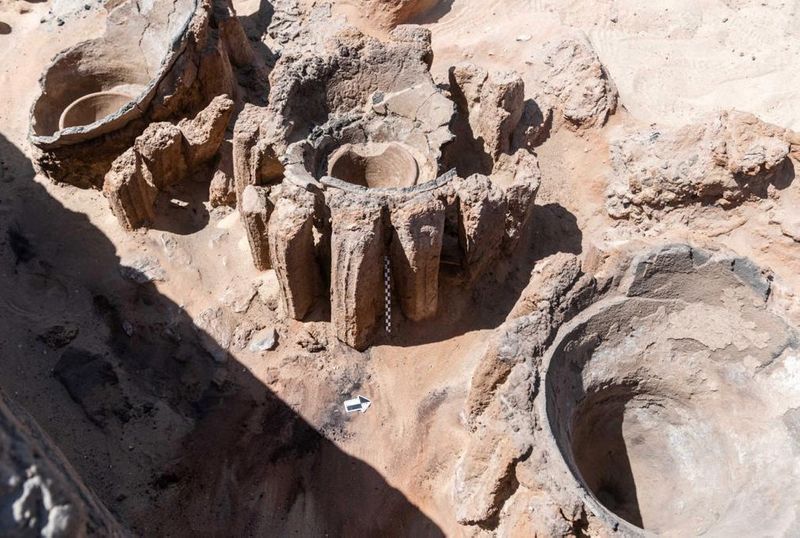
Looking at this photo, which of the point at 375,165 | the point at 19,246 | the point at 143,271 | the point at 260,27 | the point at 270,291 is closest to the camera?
the point at 270,291

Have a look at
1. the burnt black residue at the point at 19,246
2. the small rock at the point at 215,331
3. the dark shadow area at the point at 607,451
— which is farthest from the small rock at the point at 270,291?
the dark shadow area at the point at 607,451

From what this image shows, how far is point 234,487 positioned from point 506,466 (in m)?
3.11

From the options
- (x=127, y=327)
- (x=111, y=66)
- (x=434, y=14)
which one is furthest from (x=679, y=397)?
(x=111, y=66)

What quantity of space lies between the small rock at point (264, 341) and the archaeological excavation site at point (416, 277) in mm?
37

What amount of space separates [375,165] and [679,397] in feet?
16.1

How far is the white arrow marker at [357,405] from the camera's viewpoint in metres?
7.47

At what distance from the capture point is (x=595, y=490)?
6363mm

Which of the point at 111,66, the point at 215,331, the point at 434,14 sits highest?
the point at 111,66

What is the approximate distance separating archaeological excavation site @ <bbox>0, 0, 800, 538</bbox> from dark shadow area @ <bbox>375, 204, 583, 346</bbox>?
0.04m

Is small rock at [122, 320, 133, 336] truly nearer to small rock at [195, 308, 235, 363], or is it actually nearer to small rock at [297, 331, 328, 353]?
small rock at [195, 308, 235, 363]

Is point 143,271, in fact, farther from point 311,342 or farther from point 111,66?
point 111,66

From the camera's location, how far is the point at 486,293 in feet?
27.5

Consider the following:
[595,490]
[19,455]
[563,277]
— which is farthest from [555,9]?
[19,455]

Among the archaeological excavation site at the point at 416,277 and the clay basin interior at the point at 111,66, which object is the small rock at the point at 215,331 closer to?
the archaeological excavation site at the point at 416,277
